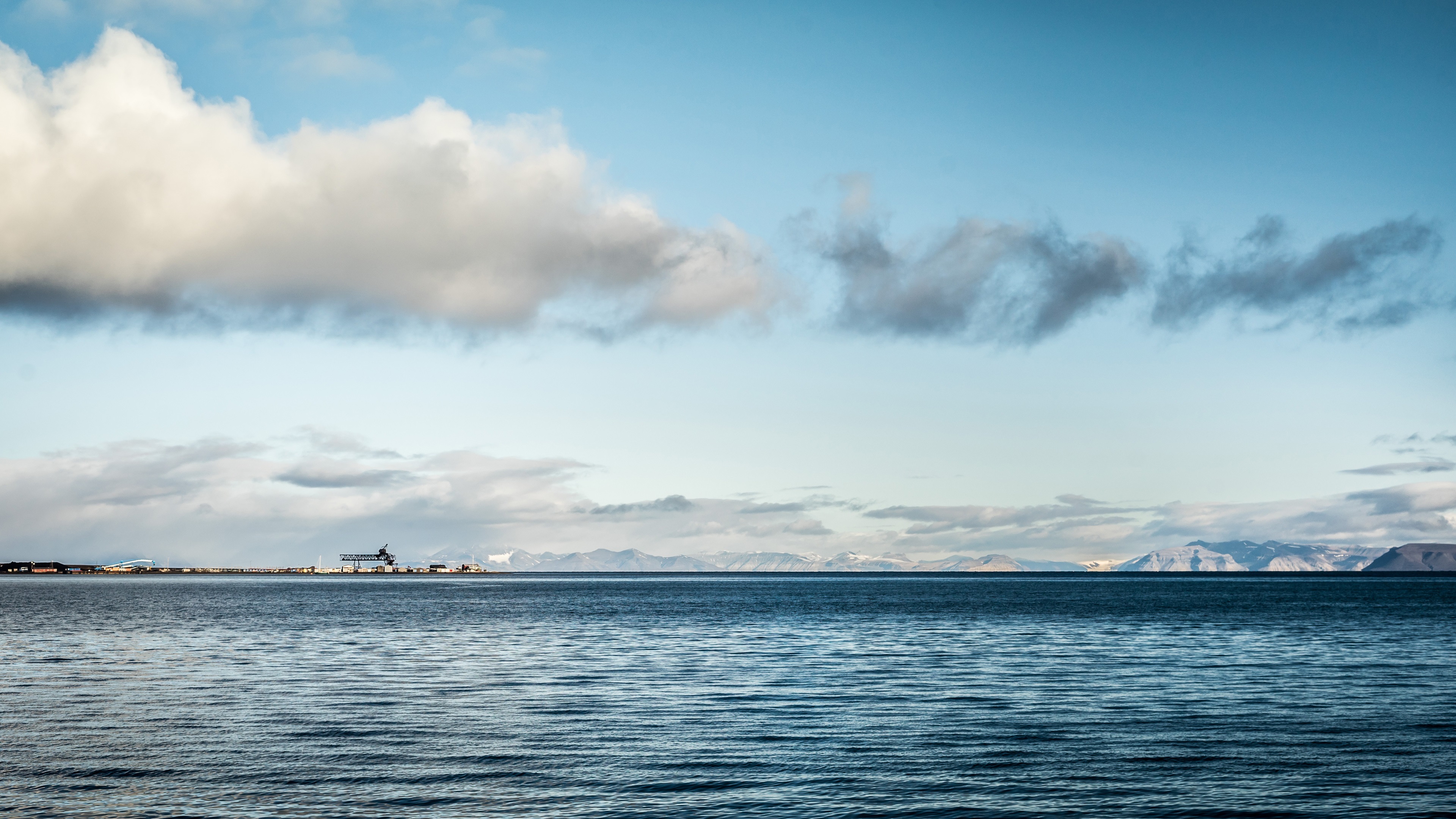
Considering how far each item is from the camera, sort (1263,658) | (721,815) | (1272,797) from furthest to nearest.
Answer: (1263,658) → (1272,797) → (721,815)

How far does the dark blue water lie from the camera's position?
2573 cm

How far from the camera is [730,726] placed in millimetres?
36250

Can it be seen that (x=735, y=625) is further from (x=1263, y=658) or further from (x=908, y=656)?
(x=1263, y=658)

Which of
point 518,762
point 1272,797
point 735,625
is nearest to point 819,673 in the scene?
point 518,762

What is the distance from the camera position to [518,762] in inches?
1186

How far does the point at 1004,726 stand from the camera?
36.1 meters

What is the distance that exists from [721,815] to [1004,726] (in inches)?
616

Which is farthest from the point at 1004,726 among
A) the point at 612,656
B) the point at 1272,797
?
the point at 612,656

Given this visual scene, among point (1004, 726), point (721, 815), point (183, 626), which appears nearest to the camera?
point (721, 815)

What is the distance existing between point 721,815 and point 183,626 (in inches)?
3449

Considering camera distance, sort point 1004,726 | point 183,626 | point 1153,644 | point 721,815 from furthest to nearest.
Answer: point 183,626
point 1153,644
point 1004,726
point 721,815

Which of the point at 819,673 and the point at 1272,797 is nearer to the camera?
the point at 1272,797

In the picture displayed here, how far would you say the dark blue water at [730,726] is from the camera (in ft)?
84.4

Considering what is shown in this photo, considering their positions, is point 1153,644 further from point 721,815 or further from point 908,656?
point 721,815
